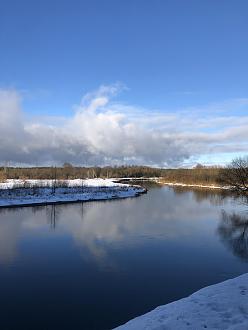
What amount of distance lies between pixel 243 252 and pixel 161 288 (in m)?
6.84

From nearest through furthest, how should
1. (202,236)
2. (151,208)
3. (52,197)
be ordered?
(202,236)
(151,208)
(52,197)

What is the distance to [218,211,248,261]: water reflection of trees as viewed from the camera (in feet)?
55.8

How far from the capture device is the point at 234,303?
26.6 feet

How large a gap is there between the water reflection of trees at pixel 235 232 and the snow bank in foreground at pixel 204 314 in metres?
6.94

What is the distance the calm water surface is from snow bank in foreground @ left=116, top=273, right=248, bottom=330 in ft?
3.91

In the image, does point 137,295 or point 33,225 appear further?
point 33,225

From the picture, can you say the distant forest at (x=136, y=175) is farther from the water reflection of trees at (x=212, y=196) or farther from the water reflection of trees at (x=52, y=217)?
the water reflection of trees at (x=52, y=217)

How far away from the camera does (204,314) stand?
7516mm

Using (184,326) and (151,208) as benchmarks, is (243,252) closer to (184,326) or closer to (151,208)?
(184,326)

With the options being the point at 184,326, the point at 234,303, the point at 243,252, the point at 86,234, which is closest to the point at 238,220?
the point at 243,252

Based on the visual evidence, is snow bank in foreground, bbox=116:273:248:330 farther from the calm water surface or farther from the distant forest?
the distant forest

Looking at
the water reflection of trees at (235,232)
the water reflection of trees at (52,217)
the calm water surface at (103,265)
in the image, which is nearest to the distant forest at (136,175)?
the water reflection of trees at (235,232)

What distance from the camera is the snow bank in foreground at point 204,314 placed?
6.91 meters

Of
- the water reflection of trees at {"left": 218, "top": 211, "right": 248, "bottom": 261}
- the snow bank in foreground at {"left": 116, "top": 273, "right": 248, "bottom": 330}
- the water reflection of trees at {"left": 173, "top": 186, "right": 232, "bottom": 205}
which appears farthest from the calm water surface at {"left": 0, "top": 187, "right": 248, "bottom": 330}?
the water reflection of trees at {"left": 173, "top": 186, "right": 232, "bottom": 205}
